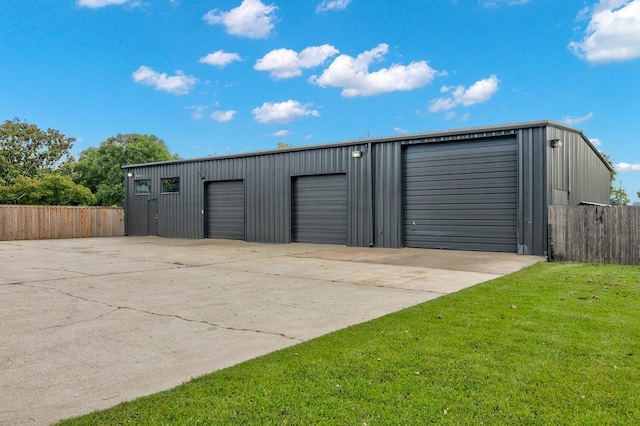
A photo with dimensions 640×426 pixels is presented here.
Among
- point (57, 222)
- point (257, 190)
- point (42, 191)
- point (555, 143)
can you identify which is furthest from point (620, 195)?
point (42, 191)

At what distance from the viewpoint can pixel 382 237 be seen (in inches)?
596

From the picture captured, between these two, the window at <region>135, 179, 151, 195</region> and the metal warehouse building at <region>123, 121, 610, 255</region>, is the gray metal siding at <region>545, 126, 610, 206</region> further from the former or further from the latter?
the window at <region>135, 179, 151, 195</region>

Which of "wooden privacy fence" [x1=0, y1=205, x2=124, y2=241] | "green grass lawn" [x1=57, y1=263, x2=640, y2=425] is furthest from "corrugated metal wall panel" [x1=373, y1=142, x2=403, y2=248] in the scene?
"wooden privacy fence" [x1=0, y1=205, x2=124, y2=241]

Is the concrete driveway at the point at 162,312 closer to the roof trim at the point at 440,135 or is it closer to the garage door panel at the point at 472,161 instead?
the garage door panel at the point at 472,161

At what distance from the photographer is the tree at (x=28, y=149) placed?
122ft

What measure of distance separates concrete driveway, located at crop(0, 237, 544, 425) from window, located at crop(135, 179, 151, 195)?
1212cm

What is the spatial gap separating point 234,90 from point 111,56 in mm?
7790

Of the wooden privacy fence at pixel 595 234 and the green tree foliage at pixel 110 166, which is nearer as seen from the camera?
the wooden privacy fence at pixel 595 234

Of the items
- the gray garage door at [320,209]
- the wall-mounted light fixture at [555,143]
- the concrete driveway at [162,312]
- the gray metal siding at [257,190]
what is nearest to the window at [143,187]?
the gray metal siding at [257,190]

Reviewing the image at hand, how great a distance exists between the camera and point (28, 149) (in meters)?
39.9

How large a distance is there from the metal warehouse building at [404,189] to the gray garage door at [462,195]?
31 mm

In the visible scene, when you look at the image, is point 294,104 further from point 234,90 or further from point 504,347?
point 504,347

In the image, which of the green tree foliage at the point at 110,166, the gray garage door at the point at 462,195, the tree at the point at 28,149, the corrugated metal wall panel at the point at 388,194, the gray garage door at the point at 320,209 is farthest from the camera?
the green tree foliage at the point at 110,166

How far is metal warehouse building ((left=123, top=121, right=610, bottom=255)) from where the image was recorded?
40.7 ft
